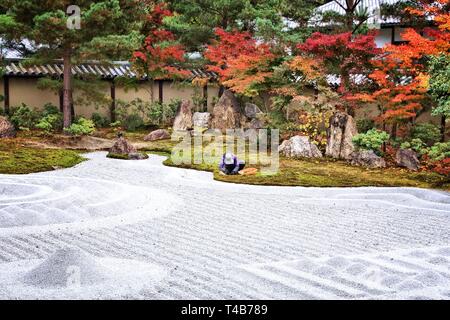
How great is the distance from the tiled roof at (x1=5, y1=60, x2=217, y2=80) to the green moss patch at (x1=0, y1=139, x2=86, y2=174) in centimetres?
597

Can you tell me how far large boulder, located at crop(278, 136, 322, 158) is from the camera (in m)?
17.2

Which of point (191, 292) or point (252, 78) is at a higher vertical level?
point (252, 78)

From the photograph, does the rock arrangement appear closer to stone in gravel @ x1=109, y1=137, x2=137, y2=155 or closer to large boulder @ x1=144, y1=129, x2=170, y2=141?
stone in gravel @ x1=109, y1=137, x2=137, y2=155

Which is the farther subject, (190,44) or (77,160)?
(190,44)

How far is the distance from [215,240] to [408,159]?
9601 mm

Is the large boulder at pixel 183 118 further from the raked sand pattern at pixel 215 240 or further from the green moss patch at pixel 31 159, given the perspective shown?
the raked sand pattern at pixel 215 240

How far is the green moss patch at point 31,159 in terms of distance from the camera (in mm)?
13531

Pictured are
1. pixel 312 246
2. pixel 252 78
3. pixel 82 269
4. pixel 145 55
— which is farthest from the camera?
pixel 145 55

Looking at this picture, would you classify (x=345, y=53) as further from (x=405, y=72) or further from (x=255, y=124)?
(x=255, y=124)

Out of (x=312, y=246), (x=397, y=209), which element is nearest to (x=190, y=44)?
(x=397, y=209)

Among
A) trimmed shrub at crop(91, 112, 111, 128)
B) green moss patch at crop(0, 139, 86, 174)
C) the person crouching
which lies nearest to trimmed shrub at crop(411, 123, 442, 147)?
the person crouching

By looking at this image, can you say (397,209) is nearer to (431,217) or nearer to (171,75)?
(431,217)

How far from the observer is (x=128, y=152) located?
16500 millimetres

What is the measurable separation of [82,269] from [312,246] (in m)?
3.20
